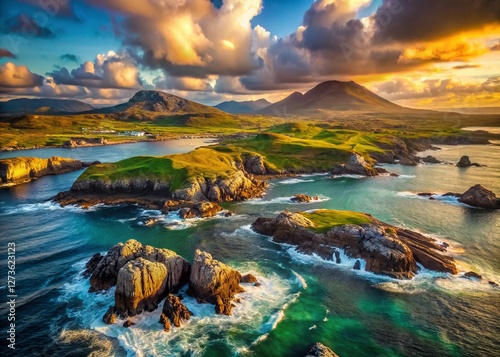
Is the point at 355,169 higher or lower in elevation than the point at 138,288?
higher

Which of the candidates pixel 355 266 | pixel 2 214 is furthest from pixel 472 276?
pixel 2 214

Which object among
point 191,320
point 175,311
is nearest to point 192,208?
point 175,311

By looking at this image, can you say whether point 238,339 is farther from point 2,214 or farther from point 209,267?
point 2,214

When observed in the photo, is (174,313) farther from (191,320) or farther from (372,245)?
(372,245)

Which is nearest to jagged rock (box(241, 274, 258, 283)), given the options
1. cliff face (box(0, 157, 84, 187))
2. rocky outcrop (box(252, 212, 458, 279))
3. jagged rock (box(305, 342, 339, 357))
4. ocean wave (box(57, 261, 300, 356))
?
ocean wave (box(57, 261, 300, 356))

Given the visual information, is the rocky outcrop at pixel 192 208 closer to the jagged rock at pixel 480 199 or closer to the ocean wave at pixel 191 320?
the ocean wave at pixel 191 320

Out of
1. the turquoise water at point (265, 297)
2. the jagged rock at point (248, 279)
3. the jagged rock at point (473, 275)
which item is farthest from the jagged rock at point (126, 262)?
the jagged rock at point (473, 275)

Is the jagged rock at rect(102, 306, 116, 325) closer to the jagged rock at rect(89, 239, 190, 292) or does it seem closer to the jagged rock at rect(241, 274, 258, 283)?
the jagged rock at rect(89, 239, 190, 292)
